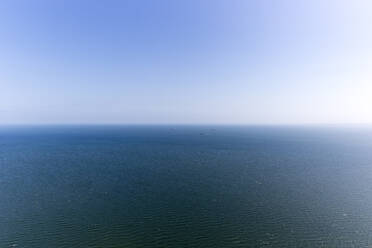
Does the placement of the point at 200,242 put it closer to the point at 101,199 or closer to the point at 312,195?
the point at 101,199

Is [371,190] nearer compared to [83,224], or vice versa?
[83,224]

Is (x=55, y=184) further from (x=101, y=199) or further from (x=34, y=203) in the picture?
(x=101, y=199)

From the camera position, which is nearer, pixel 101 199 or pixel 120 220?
pixel 120 220

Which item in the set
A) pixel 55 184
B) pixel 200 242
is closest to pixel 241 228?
pixel 200 242

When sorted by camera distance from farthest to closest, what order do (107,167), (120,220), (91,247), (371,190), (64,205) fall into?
1. (107,167)
2. (371,190)
3. (64,205)
4. (120,220)
5. (91,247)

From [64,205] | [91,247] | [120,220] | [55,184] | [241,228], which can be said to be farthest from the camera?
[55,184]

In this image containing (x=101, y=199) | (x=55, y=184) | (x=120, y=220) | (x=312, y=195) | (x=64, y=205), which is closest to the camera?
(x=120, y=220)

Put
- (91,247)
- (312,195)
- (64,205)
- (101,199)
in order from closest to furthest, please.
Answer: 1. (91,247)
2. (64,205)
3. (101,199)
4. (312,195)

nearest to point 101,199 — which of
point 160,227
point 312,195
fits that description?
point 160,227
